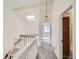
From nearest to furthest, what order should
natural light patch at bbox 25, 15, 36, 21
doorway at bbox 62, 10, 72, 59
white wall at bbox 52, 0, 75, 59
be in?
1. white wall at bbox 52, 0, 75, 59
2. doorway at bbox 62, 10, 72, 59
3. natural light patch at bbox 25, 15, 36, 21

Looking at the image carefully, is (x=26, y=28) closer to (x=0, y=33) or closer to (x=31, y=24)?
(x=31, y=24)

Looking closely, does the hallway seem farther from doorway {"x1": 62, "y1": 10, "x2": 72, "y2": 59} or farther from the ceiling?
the ceiling

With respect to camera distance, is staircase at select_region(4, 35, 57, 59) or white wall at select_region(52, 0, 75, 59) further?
white wall at select_region(52, 0, 75, 59)

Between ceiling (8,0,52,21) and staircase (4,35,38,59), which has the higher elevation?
ceiling (8,0,52,21)

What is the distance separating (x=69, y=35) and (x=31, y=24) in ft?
12.5

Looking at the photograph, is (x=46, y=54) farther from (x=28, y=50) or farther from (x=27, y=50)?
(x=27, y=50)

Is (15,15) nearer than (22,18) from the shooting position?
Yes

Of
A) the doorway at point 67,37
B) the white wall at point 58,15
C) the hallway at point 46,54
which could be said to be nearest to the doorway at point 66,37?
the doorway at point 67,37

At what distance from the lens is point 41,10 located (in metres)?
9.91

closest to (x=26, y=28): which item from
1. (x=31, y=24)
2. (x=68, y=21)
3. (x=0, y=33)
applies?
(x=31, y=24)

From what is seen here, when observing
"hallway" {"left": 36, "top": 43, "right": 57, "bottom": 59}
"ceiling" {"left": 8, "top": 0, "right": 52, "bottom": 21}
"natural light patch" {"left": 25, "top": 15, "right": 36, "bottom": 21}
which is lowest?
"hallway" {"left": 36, "top": 43, "right": 57, "bottom": 59}

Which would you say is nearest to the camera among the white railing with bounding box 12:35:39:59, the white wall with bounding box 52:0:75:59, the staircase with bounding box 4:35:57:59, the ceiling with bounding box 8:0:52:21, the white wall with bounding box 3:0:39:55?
the white railing with bounding box 12:35:39:59

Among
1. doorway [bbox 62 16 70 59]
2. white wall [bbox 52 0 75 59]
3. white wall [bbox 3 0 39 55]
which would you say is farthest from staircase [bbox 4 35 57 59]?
white wall [bbox 52 0 75 59]

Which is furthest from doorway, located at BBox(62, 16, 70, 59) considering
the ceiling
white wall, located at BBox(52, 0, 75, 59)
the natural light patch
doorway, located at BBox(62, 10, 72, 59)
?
the natural light patch
